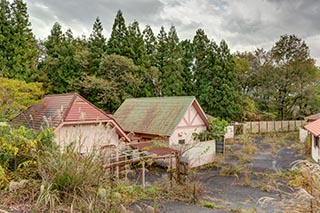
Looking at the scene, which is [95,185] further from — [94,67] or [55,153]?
[94,67]

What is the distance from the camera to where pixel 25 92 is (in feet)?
47.2

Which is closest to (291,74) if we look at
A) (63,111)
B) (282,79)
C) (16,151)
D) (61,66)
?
(282,79)

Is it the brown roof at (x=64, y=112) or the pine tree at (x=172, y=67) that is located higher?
the pine tree at (x=172, y=67)

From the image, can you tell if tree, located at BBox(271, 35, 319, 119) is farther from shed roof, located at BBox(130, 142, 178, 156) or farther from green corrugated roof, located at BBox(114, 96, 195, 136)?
shed roof, located at BBox(130, 142, 178, 156)

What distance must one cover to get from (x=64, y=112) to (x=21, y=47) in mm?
16147

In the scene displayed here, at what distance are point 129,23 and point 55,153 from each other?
30013 millimetres

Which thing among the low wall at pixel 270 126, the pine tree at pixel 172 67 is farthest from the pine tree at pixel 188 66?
the low wall at pixel 270 126

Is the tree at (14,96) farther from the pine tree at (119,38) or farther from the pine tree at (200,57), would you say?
the pine tree at (200,57)

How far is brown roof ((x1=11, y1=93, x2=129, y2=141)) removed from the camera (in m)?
12.7

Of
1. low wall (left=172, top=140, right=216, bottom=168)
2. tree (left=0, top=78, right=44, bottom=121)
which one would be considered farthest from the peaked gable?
low wall (left=172, top=140, right=216, bottom=168)

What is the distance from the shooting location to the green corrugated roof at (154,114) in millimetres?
18566

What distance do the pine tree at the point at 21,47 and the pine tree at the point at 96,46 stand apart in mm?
5747

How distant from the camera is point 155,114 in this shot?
20.1 meters

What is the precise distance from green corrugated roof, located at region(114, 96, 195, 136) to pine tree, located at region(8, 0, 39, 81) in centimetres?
1032
